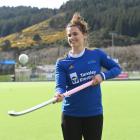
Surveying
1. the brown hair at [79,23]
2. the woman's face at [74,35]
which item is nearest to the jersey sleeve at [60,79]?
the woman's face at [74,35]

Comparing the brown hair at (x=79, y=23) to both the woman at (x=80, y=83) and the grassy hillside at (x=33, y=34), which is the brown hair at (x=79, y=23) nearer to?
the woman at (x=80, y=83)

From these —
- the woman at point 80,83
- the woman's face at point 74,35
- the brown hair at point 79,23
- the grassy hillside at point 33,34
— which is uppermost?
the brown hair at point 79,23

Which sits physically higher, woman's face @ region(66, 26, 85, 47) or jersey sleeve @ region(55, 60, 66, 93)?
woman's face @ region(66, 26, 85, 47)

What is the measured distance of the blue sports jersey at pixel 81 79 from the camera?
5.34 meters

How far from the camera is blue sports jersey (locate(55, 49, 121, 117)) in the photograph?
534cm

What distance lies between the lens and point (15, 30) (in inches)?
6009

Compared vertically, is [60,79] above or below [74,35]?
below

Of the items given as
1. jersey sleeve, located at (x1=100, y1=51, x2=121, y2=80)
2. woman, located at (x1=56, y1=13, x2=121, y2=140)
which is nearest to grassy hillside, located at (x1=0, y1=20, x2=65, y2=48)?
jersey sleeve, located at (x1=100, y1=51, x2=121, y2=80)

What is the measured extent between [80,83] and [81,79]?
0.04 meters

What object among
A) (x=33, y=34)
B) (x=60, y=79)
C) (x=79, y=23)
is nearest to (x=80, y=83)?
(x=60, y=79)

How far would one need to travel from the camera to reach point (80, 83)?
17.7 ft

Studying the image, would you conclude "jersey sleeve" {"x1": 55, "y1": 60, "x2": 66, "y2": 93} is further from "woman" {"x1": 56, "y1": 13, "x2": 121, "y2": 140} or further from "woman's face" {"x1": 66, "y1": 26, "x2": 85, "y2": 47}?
"woman's face" {"x1": 66, "y1": 26, "x2": 85, "y2": 47}

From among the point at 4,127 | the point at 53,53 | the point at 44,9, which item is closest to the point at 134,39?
the point at 53,53

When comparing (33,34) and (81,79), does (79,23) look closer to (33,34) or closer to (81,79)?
(81,79)
